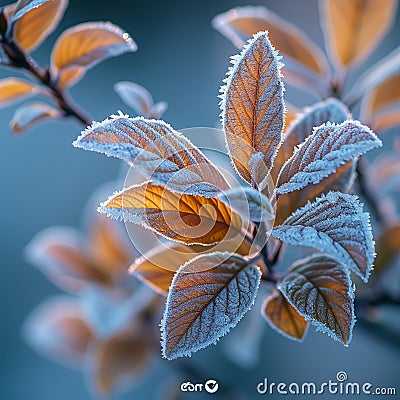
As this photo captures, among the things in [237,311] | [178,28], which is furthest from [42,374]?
[237,311]

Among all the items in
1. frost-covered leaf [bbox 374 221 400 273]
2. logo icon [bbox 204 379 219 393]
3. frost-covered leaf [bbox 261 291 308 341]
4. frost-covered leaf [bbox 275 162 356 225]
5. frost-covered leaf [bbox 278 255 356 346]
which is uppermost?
frost-covered leaf [bbox 275 162 356 225]

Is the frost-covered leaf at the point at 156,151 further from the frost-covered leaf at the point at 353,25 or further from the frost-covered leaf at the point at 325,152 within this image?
the frost-covered leaf at the point at 353,25

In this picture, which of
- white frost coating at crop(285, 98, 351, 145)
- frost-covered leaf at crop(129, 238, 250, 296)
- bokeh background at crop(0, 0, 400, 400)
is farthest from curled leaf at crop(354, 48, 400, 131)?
bokeh background at crop(0, 0, 400, 400)

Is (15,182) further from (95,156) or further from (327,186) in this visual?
(327,186)

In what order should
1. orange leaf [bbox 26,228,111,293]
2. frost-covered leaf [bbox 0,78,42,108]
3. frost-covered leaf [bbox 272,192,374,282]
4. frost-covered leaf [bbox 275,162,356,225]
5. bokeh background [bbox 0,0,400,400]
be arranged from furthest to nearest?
bokeh background [bbox 0,0,400,400] < orange leaf [bbox 26,228,111,293] < frost-covered leaf [bbox 0,78,42,108] < frost-covered leaf [bbox 275,162,356,225] < frost-covered leaf [bbox 272,192,374,282]

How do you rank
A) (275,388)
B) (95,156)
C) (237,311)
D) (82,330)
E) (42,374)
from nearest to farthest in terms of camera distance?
1. (237,311)
2. (275,388)
3. (82,330)
4. (42,374)
5. (95,156)

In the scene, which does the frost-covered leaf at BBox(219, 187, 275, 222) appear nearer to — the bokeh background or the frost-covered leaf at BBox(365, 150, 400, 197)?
the frost-covered leaf at BBox(365, 150, 400, 197)
